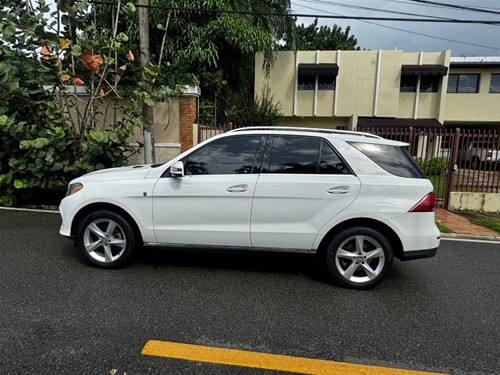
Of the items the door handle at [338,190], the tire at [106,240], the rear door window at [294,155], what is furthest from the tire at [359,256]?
the tire at [106,240]

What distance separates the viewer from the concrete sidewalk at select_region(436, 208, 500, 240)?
6719 millimetres

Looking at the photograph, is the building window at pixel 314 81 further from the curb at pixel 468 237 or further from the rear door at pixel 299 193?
the rear door at pixel 299 193

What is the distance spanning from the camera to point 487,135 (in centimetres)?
861

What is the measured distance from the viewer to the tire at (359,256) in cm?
385

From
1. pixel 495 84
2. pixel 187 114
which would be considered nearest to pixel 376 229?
pixel 187 114

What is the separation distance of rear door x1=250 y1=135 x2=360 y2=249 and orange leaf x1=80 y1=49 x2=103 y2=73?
492cm

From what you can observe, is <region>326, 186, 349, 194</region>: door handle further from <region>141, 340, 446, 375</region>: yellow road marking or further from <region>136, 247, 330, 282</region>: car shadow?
<region>141, 340, 446, 375</region>: yellow road marking

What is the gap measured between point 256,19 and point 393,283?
1414cm

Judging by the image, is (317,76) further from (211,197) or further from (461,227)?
(211,197)

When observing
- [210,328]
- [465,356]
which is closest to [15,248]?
[210,328]

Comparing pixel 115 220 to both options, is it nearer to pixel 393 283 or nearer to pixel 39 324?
pixel 39 324

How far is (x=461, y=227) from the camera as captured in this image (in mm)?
7281

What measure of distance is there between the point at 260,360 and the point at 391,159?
2528 mm

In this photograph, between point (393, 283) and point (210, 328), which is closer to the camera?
point (210, 328)
